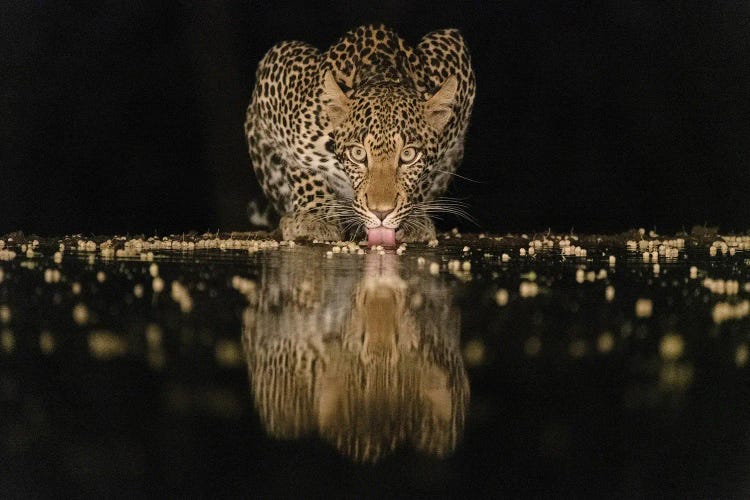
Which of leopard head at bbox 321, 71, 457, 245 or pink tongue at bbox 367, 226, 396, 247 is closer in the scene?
leopard head at bbox 321, 71, 457, 245

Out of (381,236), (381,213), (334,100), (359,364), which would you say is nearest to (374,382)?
(359,364)

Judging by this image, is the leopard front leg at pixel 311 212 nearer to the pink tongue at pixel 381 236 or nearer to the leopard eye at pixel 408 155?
the pink tongue at pixel 381 236

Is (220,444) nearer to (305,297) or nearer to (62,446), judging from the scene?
(62,446)

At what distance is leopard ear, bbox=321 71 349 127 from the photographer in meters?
6.45

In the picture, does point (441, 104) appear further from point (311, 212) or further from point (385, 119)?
point (311, 212)

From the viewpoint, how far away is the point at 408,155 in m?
6.30

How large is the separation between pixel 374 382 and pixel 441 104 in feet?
13.1

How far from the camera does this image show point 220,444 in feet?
A: 7.55

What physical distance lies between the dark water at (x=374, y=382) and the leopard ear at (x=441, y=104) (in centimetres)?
193

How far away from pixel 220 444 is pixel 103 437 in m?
0.28

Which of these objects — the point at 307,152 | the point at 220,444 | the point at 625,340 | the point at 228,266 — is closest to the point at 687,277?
the point at 625,340

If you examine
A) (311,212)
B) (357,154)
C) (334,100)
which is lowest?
(311,212)

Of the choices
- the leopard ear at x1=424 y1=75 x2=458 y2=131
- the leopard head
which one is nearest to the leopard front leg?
the leopard head

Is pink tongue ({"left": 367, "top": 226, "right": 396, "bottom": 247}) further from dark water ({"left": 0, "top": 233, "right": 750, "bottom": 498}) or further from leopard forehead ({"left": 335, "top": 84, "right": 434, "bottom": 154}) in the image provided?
dark water ({"left": 0, "top": 233, "right": 750, "bottom": 498})
